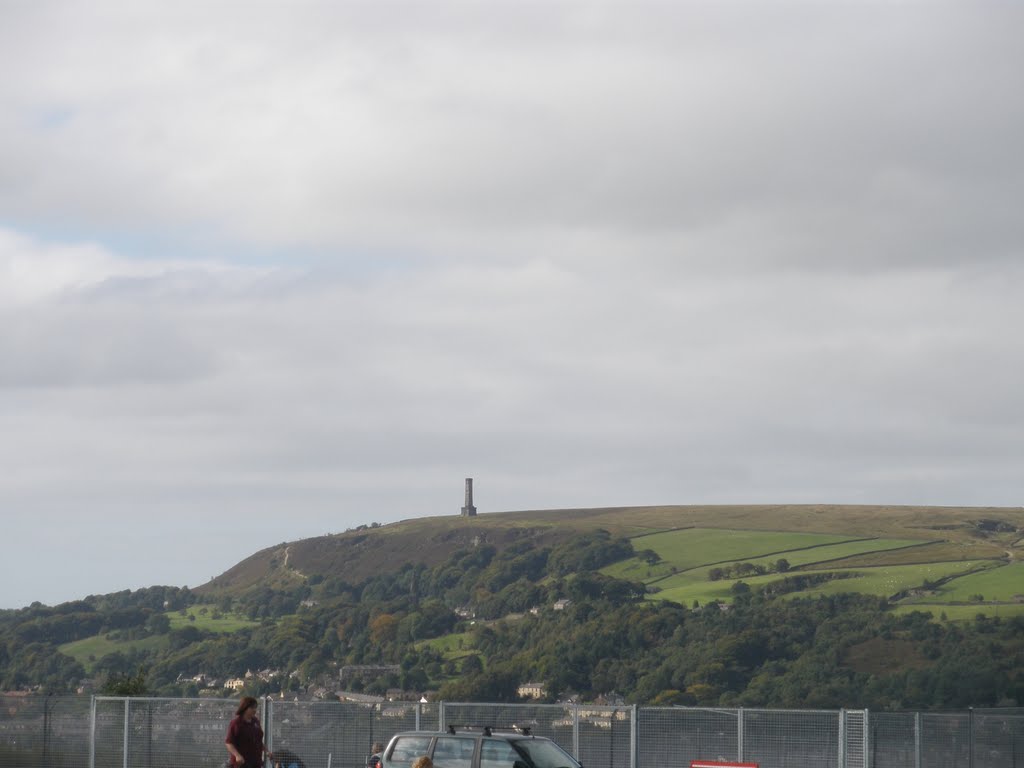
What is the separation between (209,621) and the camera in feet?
517

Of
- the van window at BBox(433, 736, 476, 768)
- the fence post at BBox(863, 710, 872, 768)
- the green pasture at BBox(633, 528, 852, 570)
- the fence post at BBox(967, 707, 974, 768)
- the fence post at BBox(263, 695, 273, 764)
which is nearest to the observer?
the van window at BBox(433, 736, 476, 768)

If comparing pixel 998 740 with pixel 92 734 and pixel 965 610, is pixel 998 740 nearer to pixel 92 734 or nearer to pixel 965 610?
pixel 92 734

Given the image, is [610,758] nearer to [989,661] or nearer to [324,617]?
[989,661]

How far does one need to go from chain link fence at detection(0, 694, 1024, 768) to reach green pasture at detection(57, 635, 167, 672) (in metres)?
100.0

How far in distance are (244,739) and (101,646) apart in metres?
125

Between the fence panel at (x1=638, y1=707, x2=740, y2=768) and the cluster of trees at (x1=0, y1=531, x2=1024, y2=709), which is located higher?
the fence panel at (x1=638, y1=707, x2=740, y2=768)

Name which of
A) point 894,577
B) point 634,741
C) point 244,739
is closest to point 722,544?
point 894,577

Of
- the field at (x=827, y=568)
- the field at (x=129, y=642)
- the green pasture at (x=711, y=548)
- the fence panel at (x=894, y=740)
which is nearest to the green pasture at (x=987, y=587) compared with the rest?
the field at (x=827, y=568)

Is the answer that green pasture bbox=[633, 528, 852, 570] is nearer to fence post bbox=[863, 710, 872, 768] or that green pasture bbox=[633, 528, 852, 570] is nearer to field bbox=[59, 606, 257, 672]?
field bbox=[59, 606, 257, 672]

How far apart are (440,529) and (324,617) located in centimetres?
6080

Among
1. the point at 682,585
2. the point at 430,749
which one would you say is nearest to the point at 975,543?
the point at 682,585

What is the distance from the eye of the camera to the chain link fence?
1172 inches

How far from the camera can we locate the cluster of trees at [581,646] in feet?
257

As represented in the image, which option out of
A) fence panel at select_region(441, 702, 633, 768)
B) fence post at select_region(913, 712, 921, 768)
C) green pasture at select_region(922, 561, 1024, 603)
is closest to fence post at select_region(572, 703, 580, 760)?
fence panel at select_region(441, 702, 633, 768)
